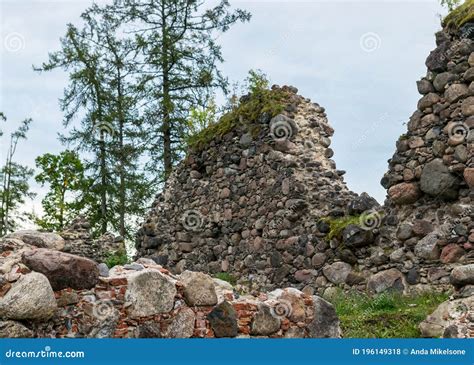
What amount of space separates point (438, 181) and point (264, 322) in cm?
394

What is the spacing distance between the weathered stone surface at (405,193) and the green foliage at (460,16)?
2.22 meters

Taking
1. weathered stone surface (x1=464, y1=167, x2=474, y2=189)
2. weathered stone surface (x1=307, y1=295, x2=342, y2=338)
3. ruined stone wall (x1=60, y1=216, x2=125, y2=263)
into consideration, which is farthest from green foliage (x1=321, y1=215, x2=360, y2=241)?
ruined stone wall (x1=60, y1=216, x2=125, y2=263)

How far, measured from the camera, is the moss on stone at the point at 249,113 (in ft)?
35.9

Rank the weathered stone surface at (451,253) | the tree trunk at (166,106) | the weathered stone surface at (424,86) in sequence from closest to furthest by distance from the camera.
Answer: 1. the weathered stone surface at (451,253)
2. the weathered stone surface at (424,86)
3. the tree trunk at (166,106)

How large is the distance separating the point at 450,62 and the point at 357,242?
A: 2722 millimetres

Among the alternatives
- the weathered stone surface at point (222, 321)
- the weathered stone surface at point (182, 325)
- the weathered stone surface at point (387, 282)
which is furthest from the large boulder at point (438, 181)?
the weathered stone surface at point (182, 325)

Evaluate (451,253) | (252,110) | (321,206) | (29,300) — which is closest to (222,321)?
→ (29,300)

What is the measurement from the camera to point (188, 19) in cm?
1864

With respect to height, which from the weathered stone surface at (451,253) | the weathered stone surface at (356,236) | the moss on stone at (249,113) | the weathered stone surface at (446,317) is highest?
the moss on stone at (249,113)

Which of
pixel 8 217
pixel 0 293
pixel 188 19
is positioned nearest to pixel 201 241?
pixel 0 293

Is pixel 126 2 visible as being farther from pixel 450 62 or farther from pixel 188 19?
pixel 450 62

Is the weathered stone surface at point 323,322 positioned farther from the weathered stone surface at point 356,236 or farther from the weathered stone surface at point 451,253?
the weathered stone surface at point 356,236

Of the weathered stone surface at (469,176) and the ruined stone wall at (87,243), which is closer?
the weathered stone surface at (469,176)

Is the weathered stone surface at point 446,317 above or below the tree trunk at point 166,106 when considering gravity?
below
